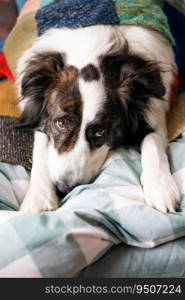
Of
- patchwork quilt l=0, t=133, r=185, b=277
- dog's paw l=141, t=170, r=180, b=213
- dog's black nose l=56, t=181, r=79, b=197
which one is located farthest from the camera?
dog's black nose l=56, t=181, r=79, b=197

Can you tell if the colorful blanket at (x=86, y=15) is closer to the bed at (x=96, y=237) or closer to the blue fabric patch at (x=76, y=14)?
the blue fabric patch at (x=76, y=14)

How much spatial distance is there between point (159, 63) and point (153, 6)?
426 millimetres

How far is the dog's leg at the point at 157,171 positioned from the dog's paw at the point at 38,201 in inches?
13.2

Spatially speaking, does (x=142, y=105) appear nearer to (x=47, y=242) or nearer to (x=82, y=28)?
(x=82, y=28)

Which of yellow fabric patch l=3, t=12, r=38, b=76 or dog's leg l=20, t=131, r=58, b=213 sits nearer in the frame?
dog's leg l=20, t=131, r=58, b=213

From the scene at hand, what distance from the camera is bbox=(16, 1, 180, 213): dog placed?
1.55m

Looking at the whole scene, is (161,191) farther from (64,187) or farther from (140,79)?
(140,79)

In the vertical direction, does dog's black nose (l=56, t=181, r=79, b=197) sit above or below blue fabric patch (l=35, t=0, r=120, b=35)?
below

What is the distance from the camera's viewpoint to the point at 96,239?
123cm

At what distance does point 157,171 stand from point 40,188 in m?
0.44

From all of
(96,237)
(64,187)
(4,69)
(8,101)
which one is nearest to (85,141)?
(64,187)

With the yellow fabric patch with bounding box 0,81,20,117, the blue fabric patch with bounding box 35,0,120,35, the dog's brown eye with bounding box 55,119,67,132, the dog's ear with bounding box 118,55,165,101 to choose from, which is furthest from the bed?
the blue fabric patch with bounding box 35,0,120,35

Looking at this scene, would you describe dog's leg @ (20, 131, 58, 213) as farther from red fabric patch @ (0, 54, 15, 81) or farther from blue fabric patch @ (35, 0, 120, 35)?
red fabric patch @ (0, 54, 15, 81)

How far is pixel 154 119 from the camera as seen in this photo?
6.11 ft
